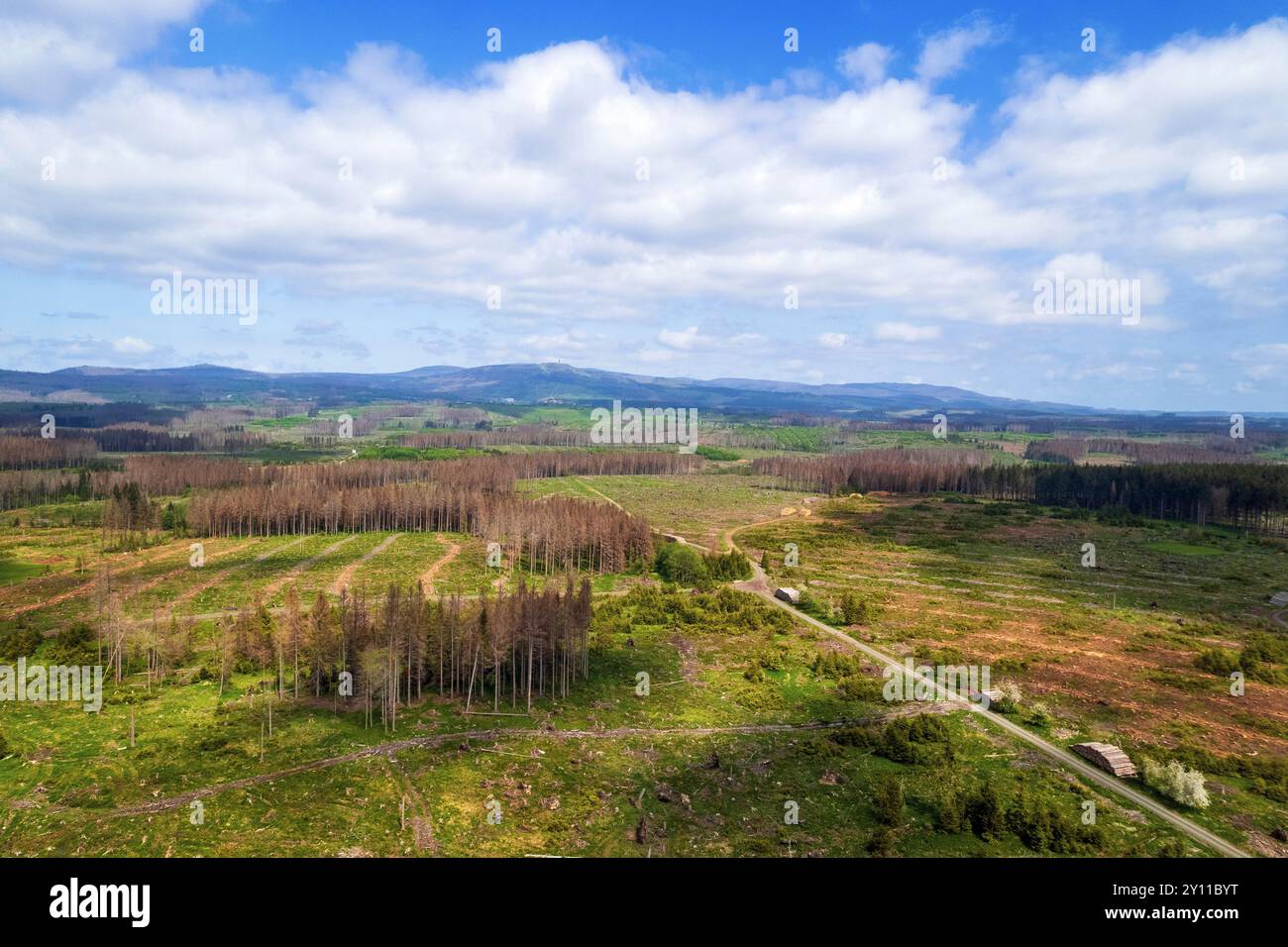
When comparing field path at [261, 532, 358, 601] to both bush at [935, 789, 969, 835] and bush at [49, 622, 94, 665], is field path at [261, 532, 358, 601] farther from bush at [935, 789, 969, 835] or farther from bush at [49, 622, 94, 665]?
bush at [935, 789, 969, 835]

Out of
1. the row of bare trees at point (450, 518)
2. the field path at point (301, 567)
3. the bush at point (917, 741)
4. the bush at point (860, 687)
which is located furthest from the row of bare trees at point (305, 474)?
the bush at point (917, 741)

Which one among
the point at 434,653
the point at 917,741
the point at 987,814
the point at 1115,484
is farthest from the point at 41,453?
the point at 1115,484

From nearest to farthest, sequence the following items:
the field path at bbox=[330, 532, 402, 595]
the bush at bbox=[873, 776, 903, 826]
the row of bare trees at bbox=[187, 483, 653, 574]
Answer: the bush at bbox=[873, 776, 903, 826] < the field path at bbox=[330, 532, 402, 595] < the row of bare trees at bbox=[187, 483, 653, 574]

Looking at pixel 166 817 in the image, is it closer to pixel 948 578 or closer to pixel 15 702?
pixel 15 702

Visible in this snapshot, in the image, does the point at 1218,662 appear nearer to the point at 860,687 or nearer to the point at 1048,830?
the point at 860,687

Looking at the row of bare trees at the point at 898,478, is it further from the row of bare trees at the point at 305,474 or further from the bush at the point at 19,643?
the bush at the point at 19,643

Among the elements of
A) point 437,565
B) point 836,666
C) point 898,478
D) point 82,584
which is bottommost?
point 836,666

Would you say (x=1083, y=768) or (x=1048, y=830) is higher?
(x=1048, y=830)

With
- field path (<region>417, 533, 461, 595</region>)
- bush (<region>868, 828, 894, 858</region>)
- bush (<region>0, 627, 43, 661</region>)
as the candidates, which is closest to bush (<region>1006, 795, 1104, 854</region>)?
bush (<region>868, 828, 894, 858</region>)
